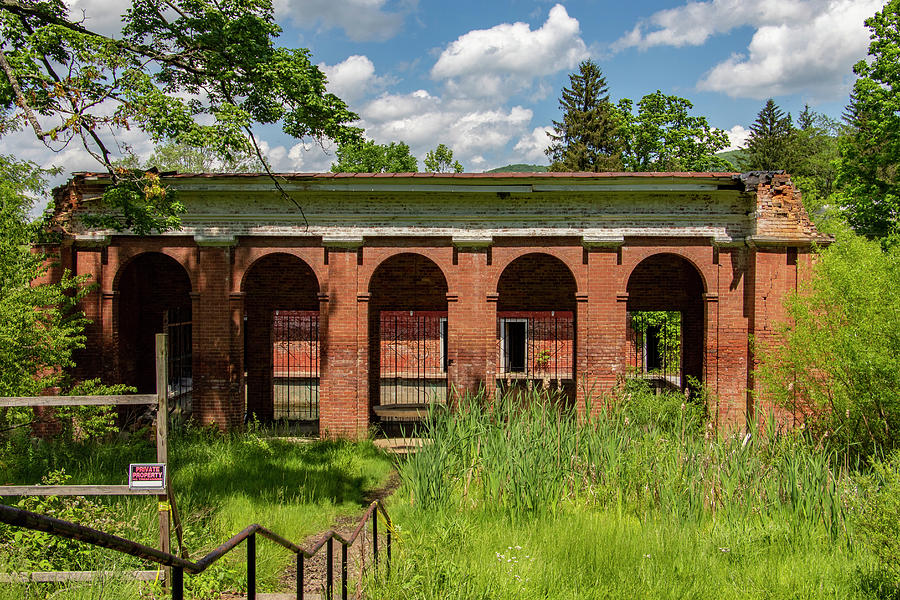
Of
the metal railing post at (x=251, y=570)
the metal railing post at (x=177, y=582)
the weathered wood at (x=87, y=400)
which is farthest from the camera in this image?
the weathered wood at (x=87, y=400)

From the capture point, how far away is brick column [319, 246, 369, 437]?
38.9ft

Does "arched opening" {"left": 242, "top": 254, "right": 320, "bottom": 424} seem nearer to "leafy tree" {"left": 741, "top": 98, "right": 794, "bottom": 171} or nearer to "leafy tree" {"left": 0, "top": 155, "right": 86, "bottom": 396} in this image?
"leafy tree" {"left": 0, "top": 155, "right": 86, "bottom": 396}

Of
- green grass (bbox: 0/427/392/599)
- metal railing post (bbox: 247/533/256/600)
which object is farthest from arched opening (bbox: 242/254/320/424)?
metal railing post (bbox: 247/533/256/600)

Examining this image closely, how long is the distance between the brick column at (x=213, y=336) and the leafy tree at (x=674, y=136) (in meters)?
25.7

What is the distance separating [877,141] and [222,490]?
66.5 ft

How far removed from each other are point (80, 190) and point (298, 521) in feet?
27.3

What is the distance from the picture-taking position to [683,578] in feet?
17.6

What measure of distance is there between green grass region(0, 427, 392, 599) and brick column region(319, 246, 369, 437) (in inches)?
24.4

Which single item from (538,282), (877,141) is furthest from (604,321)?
(877,141)

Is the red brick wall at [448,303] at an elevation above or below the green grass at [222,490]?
above

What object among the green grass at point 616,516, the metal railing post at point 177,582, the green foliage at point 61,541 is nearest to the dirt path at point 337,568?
the green grass at point 616,516

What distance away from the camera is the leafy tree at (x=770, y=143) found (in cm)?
3381

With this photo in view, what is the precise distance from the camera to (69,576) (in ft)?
14.6

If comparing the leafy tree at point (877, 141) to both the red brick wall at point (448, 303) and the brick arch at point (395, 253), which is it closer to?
the red brick wall at point (448, 303)
